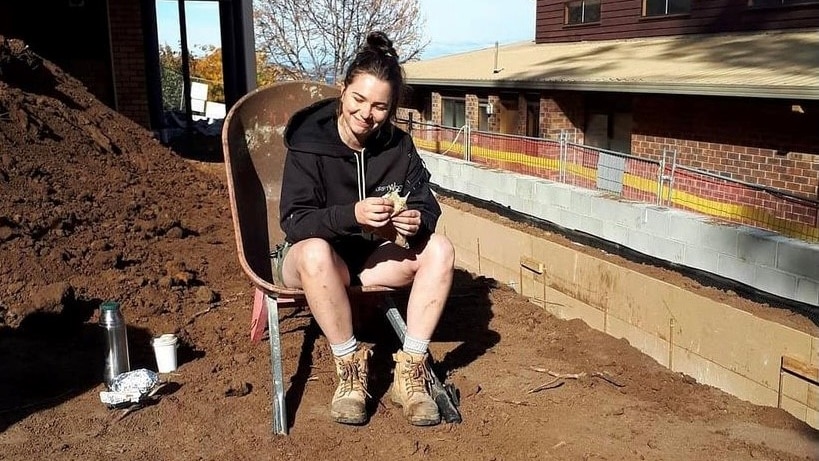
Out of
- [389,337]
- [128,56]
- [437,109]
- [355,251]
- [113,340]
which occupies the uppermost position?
[128,56]

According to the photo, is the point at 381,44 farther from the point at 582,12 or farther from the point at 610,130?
the point at 582,12

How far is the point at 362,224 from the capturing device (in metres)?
2.83

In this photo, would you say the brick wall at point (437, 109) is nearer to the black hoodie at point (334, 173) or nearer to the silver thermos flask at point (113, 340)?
the black hoodie at point (334, 173)

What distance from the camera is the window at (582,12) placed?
1552 centimetres

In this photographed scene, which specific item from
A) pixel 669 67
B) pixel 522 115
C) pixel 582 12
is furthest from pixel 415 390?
pixel 582 12

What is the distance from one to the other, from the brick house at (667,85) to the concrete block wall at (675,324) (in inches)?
75.5

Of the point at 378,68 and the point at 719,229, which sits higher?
the point at 378,68

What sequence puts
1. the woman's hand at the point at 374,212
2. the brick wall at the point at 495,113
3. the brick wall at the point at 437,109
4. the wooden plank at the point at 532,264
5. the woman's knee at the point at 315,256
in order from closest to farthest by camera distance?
the woman's hand at the point at 374,212, the woman's knee at the point at 315,256, the wooden plank at the point at 532,264, the brick wall at the point at 495,113, the brick wall at the point at 437,109

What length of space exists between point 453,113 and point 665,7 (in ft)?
16.6

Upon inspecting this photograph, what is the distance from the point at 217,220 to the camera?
6930mm

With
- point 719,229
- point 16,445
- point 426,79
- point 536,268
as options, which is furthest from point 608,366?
point 426,79

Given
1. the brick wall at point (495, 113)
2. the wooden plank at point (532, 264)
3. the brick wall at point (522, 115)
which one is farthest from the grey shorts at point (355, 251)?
the brick wall at point (495, 113)

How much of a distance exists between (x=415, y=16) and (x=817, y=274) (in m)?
31.1

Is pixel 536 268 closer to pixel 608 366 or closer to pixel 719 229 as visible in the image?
pixel 608 366
